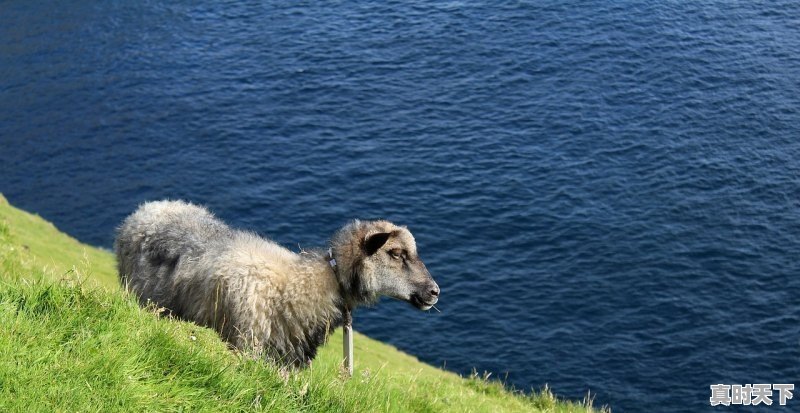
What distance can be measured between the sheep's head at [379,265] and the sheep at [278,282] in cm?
2

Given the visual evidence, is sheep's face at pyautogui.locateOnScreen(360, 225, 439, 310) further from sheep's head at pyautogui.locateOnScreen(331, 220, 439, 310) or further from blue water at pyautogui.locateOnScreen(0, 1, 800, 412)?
blue water at pyautogui.locateOnScreen(0, 1, 800, 412)

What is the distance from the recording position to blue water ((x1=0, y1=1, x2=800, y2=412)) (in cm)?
6122

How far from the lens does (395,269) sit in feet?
52.0

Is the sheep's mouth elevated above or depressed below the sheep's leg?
above

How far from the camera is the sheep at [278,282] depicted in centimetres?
1504

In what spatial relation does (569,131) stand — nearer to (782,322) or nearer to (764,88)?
(764,88)

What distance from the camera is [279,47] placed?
316ft

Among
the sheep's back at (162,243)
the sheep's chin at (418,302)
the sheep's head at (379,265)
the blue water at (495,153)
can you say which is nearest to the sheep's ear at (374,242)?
the sheep's head at (379,265)

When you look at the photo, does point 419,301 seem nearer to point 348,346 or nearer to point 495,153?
point 348,346

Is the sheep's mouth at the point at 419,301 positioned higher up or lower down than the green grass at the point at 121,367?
higher up

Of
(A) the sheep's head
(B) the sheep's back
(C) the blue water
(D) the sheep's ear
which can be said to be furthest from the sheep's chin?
(C) the blue water

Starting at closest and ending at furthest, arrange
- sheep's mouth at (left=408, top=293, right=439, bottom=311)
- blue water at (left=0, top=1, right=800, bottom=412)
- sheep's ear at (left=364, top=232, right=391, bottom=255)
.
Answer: sheep's ear at (left=364, top=232, right=391, bottom=255), sheep's mouth at (left=408, top=293, right=439, bottom=311), blue water at (left=0, top=1, right=800, bottom=412)

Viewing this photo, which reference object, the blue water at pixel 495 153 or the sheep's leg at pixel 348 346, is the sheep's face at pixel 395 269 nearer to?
the sheep's leg at pixel 348 346

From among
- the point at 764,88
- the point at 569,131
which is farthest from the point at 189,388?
the point at 764,88
